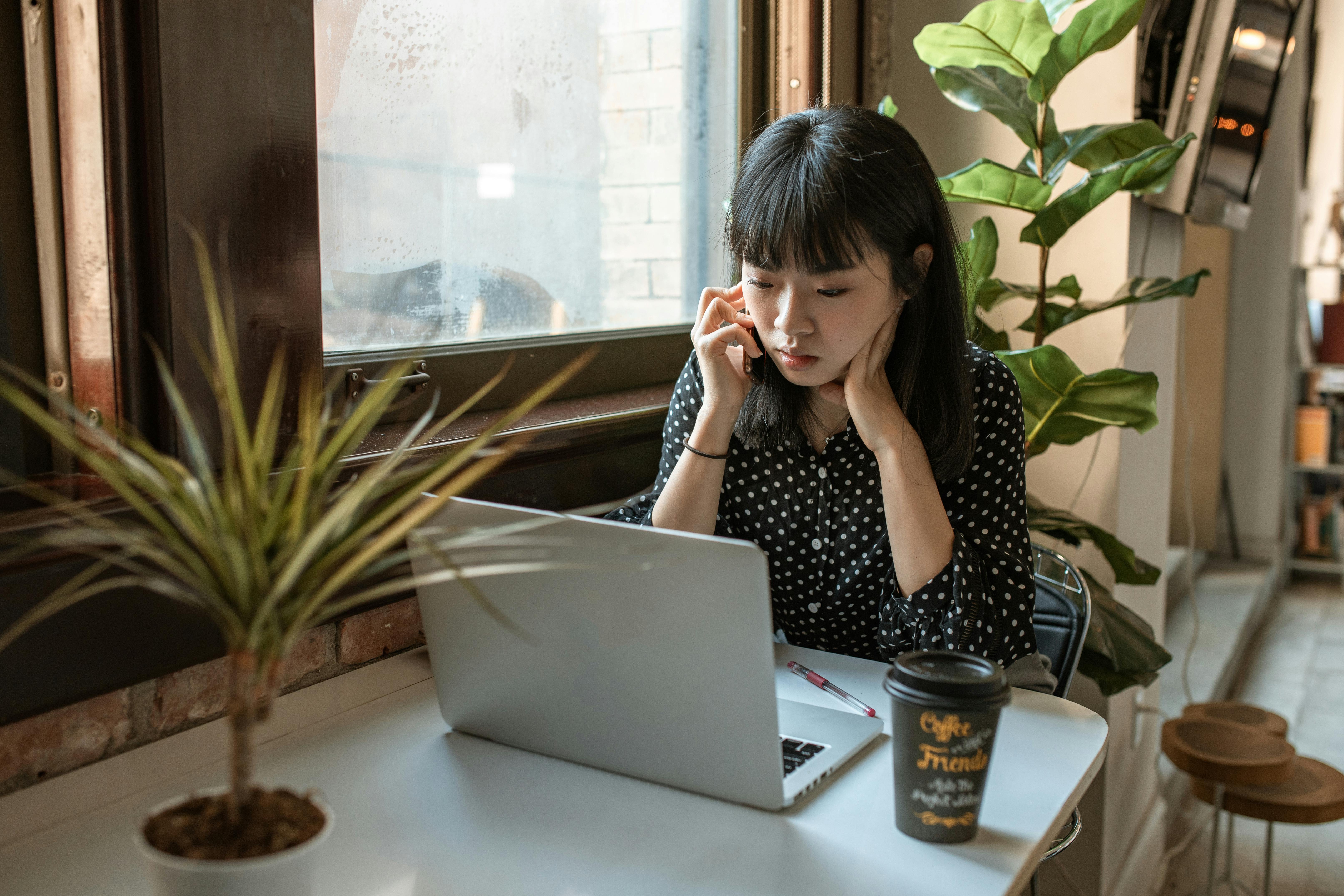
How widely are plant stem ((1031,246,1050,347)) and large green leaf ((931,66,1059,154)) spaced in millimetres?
190

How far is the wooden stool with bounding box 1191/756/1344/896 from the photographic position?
2.03 meters

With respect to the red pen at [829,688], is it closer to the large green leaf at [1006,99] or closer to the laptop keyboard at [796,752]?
the laptop keyboard at [796,752]

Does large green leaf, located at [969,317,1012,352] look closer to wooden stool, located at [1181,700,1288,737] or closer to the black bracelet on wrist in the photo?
the black bracelet on wrist

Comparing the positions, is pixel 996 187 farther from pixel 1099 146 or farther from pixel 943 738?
pixel 943 738

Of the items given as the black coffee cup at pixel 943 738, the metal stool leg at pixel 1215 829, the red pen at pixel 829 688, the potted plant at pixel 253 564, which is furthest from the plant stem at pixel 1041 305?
the potted plant at pixel 253 564

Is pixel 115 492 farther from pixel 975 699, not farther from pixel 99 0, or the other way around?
pixel 975 699

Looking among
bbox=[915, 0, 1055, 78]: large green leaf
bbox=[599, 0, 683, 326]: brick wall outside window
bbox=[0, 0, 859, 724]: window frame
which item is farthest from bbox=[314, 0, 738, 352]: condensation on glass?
bbox=[915, 0, 1055, 78]: large green leaf

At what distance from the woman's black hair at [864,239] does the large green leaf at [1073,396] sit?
24 centimetres

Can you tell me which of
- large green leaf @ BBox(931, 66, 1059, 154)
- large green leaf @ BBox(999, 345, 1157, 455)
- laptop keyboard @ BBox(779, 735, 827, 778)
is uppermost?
large green leaf @ BBox(931, 66, 1059, 154)

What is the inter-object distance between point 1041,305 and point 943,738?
1.21 m

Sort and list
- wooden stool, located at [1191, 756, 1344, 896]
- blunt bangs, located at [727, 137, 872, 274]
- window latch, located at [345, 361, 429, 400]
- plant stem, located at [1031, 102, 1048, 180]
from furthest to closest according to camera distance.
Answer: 1. wooden stool, located at [1191, 756, 1344, 896]
2. plant stem, located at [1031, 102, 1048, 180]
3. window latch, located at [345, 361, 429, 400]
4. blunt bangs, located at [727, 137, 872, 274]

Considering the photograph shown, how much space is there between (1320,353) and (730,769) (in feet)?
16.7

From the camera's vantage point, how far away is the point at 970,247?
1732mm

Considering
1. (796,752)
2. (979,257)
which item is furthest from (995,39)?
(796,752)
